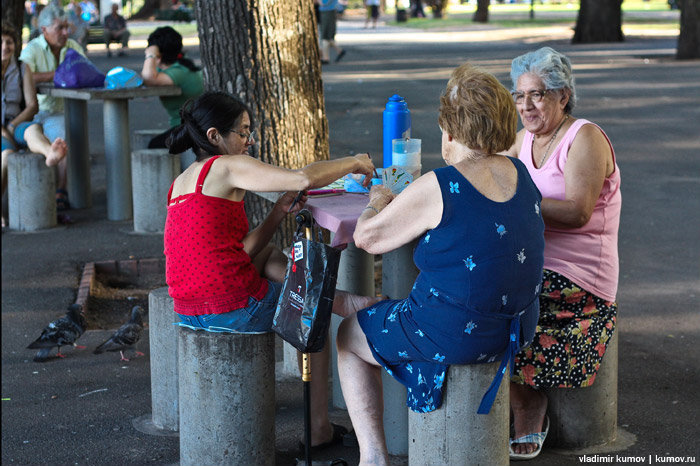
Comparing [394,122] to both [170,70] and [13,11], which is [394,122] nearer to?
[170,70]

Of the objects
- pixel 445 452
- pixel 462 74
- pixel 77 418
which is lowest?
pixel 77 418

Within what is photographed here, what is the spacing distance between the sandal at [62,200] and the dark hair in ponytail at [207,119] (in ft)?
19.3

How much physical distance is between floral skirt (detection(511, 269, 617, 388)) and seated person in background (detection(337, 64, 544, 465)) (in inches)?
23.2

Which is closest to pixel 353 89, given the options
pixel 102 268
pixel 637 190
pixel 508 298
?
pixel 637 190

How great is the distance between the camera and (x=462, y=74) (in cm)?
355

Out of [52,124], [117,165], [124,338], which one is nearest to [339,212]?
[124,338]

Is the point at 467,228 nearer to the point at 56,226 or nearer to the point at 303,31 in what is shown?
the point at 303,31

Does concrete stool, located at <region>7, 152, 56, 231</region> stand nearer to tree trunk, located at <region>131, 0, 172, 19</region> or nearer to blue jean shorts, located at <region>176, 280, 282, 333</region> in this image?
blue jean shorts, located at <region>176, 280, 282, 333</region>

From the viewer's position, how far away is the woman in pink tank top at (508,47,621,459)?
4.14 metres

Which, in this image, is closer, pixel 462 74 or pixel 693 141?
pixel 462 74

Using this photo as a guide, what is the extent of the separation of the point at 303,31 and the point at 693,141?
6885 millimetres

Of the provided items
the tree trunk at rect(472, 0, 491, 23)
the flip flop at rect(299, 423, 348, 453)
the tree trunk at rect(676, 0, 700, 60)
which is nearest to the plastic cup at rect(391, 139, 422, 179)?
the flip flop at rect(299, 423, 348, 453)

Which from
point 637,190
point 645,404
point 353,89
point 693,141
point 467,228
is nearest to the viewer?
point 467,228

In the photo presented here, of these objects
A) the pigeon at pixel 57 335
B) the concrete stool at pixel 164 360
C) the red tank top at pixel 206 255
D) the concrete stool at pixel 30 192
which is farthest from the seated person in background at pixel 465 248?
the concrete stool at pixel 30 192
